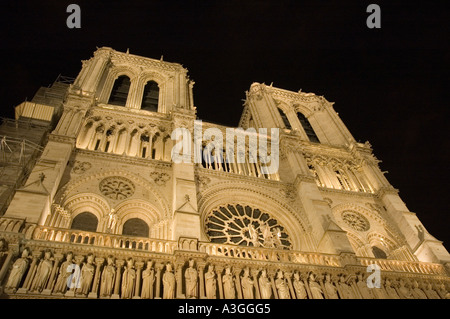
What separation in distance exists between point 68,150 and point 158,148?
4.23 m

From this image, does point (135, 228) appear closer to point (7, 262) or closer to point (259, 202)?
point (7, 262)

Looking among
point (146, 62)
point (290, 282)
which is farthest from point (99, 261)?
point (146, 62)

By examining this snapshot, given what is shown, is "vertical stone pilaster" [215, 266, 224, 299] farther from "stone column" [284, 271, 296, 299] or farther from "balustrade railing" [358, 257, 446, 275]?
"balustrade railing" [358, 257, 446, 275]

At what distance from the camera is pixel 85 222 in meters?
→ 13.5

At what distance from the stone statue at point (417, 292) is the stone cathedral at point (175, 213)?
0.05 metres

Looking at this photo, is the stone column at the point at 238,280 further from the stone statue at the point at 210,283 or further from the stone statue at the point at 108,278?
the stone statue at the point at 108,278

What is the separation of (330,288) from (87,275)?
7113mm

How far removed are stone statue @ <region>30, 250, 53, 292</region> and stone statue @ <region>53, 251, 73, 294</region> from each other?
10.3 inches

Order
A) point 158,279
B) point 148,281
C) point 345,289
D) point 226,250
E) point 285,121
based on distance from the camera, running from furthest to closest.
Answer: point 285,121 < point 226,250 < point 345,289 < point 158,279 < point 148,281

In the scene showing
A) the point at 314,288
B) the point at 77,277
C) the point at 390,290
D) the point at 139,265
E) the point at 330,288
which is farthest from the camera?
the point at 390,290

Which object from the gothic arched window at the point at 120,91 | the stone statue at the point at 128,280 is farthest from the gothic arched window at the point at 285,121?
the stone statue at the point at 128,280
